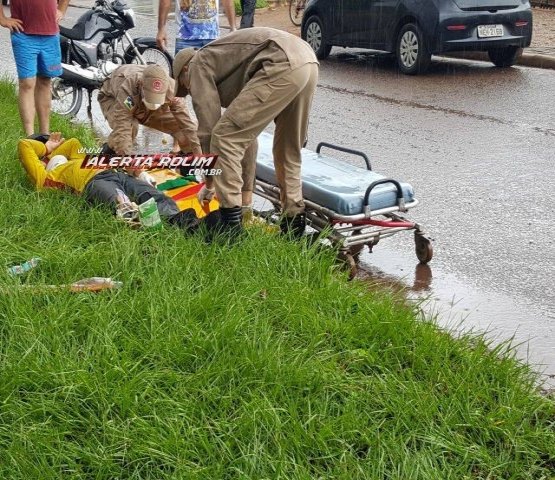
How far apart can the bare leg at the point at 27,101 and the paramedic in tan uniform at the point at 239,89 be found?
2540 millimetres

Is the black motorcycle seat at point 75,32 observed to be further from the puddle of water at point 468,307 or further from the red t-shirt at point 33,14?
the puddle of water at point 468,307

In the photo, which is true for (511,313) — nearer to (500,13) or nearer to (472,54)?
(500,13)

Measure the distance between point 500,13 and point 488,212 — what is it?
6.83 meters

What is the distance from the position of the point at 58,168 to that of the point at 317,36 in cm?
949

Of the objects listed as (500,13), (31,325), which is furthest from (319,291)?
(500,13)

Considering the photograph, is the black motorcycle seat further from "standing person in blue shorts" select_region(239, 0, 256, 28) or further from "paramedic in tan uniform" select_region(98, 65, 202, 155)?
"paramedic in tan uniform" select_region(98, 65, 202, 155)

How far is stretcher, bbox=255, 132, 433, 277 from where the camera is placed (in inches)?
201

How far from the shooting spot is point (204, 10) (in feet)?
26.4

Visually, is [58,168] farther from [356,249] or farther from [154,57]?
[154,57]

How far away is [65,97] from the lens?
10.0m

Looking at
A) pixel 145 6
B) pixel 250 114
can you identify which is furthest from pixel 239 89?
pixel 145 6

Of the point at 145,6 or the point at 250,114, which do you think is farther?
the point at 145,6

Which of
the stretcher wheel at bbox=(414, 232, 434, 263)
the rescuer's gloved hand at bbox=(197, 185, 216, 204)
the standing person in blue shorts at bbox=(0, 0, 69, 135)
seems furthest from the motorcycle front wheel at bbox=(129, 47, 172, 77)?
the stretcher wheel at bbox=(414, 232, 434, 263)

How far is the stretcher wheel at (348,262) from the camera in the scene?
504 cm
